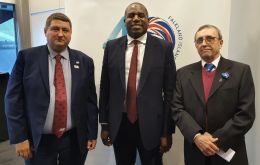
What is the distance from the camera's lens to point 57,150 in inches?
78.5

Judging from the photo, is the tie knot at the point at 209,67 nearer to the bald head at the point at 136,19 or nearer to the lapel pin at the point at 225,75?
the lapel pin at the point at 225,75

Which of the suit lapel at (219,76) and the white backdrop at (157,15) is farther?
the white backdrop at (157,15)

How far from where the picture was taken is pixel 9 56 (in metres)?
5.50

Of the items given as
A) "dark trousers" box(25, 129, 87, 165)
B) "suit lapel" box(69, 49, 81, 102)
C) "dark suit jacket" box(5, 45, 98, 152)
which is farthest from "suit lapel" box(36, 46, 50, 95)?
"dark trousers" box(25, 129, 87, 165)

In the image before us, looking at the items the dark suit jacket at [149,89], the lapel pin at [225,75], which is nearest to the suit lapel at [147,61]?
the dark suit jacket at [149,89]

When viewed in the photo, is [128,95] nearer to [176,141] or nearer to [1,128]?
[176,141]

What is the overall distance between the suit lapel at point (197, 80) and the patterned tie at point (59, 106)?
36.1 inches

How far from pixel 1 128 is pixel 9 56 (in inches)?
57.0

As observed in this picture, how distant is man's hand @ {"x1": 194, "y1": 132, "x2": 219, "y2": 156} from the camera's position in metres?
1.77

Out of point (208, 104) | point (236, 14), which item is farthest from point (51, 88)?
point (236, 14)

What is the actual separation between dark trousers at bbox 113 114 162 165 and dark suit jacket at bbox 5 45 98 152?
312mm

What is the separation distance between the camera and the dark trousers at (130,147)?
2.13 meters

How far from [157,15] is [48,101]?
1.34 m

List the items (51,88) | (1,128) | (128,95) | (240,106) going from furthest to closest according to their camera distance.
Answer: (1,128) < (128,95) < (51,88) < (240,106)
